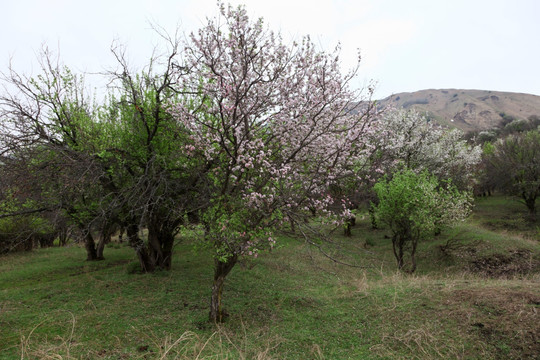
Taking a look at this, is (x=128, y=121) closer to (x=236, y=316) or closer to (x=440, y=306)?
(x=236, y=316)

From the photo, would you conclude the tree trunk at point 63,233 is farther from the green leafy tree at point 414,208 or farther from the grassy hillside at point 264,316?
the green leafy tree at point 414,208

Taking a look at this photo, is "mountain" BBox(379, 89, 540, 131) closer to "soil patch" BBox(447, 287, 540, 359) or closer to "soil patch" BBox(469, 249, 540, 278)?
"soil patch" BBox(469, 249, 540, 278)

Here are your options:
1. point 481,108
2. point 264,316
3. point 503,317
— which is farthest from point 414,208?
point 481,108

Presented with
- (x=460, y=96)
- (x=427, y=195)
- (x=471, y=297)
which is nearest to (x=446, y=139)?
(x=427, y=195)

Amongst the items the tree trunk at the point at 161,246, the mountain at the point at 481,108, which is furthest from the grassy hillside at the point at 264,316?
the mountain at the point at 481,108

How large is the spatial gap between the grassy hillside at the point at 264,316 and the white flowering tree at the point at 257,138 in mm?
1203

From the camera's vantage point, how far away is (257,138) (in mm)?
8312

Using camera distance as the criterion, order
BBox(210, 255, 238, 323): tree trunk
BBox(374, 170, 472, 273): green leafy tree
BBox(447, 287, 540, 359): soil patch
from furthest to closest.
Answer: BBox(374, 170, 472, 273): green leafy tree
BBox(210, 255, 238, 323): tree trunk
BBox(447, 287, 540, 359): soil patch

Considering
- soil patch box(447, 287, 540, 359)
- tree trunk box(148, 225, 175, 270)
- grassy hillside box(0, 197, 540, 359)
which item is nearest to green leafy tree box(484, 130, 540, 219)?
grassy hillside box(0, 197, 540, 359)

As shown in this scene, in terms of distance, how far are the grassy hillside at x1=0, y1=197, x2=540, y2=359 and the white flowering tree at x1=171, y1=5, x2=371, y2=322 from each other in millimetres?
1203

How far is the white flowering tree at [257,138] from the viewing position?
7297mm

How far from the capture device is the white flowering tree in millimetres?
7297

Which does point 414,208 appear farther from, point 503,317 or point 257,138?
point 257,138

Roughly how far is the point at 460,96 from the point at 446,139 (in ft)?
670
